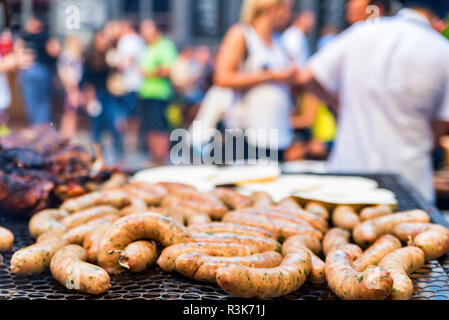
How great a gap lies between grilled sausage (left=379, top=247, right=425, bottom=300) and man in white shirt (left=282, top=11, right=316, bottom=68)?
154 inches

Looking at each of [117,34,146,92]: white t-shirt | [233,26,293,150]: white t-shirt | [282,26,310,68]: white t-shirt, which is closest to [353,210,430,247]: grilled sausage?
[233,26,293,150]: white t-shirt

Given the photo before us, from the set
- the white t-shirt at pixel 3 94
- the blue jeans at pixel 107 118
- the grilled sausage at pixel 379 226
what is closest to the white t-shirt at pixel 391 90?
the grilled sausage at pixel 379 226

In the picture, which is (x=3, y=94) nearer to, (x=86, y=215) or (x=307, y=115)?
(x=307, y=115)

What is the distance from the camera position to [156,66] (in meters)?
10.1

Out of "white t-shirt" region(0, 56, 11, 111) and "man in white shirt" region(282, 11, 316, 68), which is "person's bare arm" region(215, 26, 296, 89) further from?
"white t-shirt" region(0, 56, 11, 111)

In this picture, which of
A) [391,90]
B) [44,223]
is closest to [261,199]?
[44,223]

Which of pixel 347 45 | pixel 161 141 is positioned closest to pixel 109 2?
pixel 161 141

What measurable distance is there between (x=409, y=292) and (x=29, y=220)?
1.66 m

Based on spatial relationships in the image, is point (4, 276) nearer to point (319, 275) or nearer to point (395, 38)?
point (319, 275)

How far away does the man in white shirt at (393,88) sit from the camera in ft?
12.7

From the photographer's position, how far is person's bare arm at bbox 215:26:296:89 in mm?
4750

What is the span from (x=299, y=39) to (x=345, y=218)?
17.4 ft

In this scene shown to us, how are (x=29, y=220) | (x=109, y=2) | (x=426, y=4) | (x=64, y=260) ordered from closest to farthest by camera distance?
(x=64, y=260), (x=29, y=220), (x=426, y=4), (x=109, y=2)

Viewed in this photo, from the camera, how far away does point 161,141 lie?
10469mm
